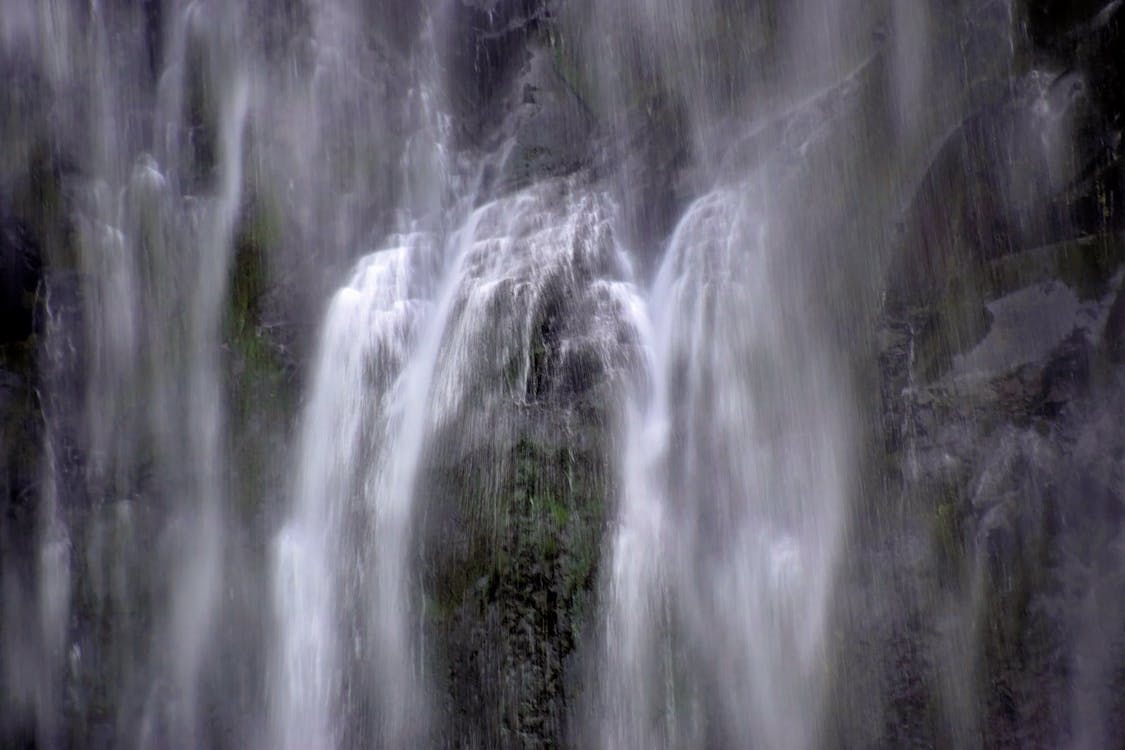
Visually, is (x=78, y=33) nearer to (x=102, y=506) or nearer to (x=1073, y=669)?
(x=102, y=506)

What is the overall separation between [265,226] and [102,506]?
290 centimetres

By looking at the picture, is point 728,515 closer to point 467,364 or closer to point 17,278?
point 467,364

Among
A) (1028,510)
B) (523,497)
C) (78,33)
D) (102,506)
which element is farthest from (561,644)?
(78,33)

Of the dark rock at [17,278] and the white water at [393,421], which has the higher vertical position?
the dark rock at [17,278]

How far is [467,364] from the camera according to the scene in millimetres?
7539

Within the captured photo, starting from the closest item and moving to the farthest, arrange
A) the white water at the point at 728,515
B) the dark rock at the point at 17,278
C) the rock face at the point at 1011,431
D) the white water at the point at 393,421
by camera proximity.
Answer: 1. the rock face at the point at 1011,431
2. the white water at the point at 728,515
3. the white water at the point at 393,421
4. the dark rock at the point at 17,278

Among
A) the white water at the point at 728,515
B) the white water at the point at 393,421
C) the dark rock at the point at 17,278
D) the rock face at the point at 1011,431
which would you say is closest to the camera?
the rock face at the point at 1011,431

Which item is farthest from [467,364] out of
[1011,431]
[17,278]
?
[17,278]

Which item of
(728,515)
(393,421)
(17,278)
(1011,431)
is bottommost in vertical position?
(728,515)

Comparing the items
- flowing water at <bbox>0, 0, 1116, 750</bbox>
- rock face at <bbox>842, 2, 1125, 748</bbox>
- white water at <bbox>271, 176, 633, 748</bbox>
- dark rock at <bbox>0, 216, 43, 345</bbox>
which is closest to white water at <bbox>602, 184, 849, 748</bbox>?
flowing water at <bbox>0, 0, 1116, 750</bbox>

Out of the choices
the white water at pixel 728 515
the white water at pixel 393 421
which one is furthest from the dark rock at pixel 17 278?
the white water at pixel 728 515

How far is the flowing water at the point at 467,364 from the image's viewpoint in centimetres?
689

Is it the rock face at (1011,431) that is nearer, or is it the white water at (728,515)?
the rock face at (1011,431)

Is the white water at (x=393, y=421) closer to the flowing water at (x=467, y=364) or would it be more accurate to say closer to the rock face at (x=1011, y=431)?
the flowing water at (x=467, y=364)
